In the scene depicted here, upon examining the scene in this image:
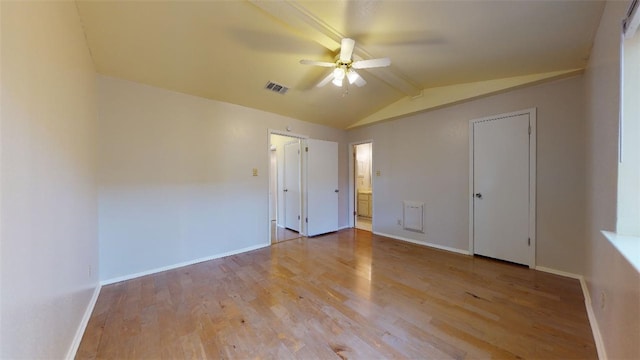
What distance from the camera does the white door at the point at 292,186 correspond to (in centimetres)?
470

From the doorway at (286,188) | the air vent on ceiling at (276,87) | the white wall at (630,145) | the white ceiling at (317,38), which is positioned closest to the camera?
the white wall at (630,145)

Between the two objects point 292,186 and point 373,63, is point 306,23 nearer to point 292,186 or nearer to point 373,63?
point 373,63

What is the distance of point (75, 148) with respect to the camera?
1732mm

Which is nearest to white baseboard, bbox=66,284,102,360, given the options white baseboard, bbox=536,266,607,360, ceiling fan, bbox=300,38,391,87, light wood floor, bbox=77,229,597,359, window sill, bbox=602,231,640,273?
light wood floor, bbox=77,229,597,359

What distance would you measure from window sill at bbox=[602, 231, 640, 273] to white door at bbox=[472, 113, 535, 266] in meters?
1.71

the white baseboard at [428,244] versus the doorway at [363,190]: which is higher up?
the doorway at [363,190]

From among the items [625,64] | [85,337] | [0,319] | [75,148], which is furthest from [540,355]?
[75,148]

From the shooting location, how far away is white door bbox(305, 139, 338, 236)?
449cm

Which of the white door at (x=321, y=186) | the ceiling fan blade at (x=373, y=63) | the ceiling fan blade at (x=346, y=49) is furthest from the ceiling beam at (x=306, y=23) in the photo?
the white door at (x=321, y=186)

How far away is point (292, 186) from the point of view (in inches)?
192

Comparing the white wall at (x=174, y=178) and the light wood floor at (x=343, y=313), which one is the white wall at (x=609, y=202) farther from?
the white wall at (x=174, y=178)

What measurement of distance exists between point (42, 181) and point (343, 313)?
2.19 m

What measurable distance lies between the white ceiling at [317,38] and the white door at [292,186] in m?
1.81

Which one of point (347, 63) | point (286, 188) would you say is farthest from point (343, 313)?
point (286, 188)
